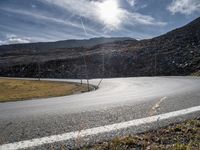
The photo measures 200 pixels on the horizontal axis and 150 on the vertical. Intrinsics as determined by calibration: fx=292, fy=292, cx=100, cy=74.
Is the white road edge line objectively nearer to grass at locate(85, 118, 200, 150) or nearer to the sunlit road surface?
the sunlit road surface

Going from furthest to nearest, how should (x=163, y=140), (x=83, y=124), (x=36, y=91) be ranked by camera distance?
1. (x=36, y=91)
2. (x=83, y=124)
3. (x=163, y=140)

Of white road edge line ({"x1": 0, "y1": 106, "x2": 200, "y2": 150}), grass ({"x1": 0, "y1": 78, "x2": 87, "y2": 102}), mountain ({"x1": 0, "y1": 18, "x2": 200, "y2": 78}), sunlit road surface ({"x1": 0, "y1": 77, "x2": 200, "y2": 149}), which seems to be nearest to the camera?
white road edge line ({"x1": 0, "y1": 106, "x2": 200, "y2": 150})

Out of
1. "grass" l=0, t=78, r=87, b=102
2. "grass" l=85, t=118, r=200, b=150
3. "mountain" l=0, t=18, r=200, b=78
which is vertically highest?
"mountain" l=0, t=18, r=200, b=78

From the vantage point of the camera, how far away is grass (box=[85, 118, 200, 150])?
4.99 m

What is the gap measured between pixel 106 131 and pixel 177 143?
1.62 meters

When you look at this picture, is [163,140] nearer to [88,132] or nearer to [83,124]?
[88,132]

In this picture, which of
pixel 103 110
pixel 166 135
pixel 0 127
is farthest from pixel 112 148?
pixel 103 110

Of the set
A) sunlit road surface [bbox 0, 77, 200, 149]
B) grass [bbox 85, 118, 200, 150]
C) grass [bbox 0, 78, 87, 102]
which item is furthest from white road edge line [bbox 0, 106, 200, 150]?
grass [bbox 0, 78, 87, 102]

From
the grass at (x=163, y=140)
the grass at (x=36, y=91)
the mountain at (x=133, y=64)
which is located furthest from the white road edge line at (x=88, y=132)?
the mountain at (x=133, y=64)

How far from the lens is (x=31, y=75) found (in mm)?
78625

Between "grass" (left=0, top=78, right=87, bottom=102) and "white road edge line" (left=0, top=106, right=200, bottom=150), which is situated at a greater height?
"white road edge line" (left=0, top=106, right=200, bottom=150)

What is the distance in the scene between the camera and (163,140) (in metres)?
5.49

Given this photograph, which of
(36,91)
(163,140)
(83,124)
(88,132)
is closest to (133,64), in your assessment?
(36,91)

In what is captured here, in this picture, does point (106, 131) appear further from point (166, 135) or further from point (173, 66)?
point (173, 66)
